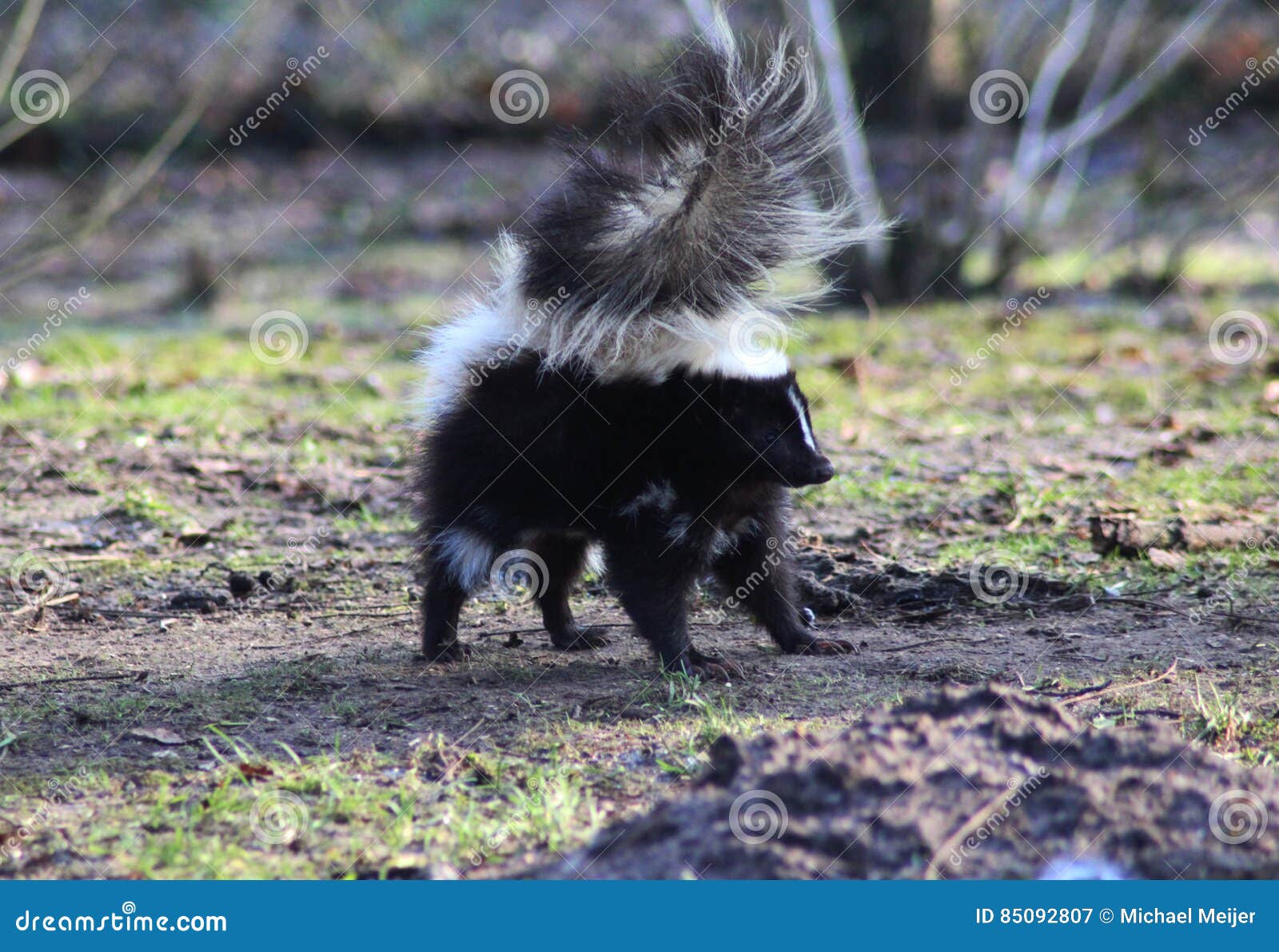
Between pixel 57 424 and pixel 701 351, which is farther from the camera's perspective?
pixel 57 424

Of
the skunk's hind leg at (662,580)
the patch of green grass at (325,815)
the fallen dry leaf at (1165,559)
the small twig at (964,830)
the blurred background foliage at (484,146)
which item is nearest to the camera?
the small twig at (964,830)

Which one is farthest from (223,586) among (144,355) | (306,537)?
(144,355)

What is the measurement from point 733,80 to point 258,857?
9.10ft

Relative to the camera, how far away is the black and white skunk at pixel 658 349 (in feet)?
15.2

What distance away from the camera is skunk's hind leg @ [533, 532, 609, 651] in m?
5.20

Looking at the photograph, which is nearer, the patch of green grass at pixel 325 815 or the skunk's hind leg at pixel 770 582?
the patch of green grass at pixel 325 815

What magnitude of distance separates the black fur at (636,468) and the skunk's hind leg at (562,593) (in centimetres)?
23

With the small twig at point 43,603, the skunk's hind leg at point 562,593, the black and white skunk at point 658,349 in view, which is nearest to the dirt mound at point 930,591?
the black and white skunk at point 658,349

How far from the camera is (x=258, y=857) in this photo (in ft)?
11.1

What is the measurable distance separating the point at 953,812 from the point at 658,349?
83.0 inches

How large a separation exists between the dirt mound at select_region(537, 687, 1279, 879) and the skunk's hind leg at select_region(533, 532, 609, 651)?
1.96m

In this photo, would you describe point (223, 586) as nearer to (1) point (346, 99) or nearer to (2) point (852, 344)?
(2) point (852, 344)

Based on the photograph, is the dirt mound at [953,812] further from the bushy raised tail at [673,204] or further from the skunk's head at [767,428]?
the bushy raised tail at [673,204]

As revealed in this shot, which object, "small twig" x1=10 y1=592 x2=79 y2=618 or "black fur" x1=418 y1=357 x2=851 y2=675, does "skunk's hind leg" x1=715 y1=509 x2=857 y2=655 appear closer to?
"black fur" x1=418 y1=357 x2=851 y2=675
